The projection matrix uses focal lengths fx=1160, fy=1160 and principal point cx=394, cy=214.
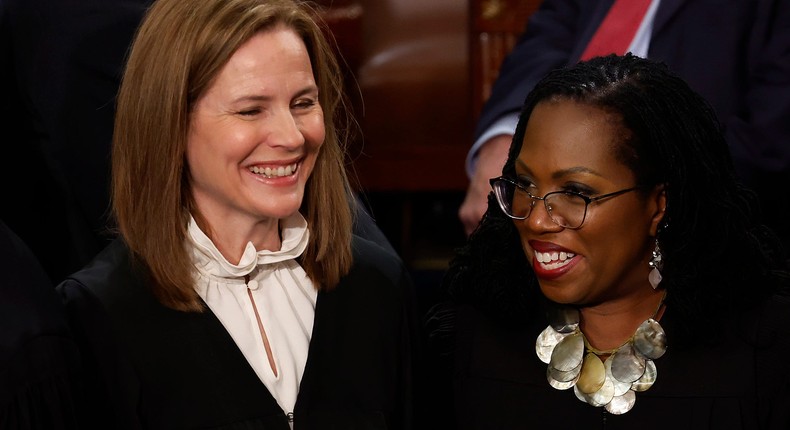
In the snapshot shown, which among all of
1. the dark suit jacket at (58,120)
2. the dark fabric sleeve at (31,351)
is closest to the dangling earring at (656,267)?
the dark fabric sleeve at (31,351)

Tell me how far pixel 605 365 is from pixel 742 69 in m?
1.16

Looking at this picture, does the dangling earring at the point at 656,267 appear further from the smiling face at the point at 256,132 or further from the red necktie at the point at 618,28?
the red necktie at the point at 618,28

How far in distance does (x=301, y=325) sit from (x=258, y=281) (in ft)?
0.38

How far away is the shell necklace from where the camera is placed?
205 centimetres

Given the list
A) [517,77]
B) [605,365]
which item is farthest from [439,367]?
[517,77]

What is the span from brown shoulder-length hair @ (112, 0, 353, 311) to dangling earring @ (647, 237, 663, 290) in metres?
0.73

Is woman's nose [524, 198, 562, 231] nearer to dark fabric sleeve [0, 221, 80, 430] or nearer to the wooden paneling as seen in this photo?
dark fabric sleeve [0, 221, 80, 430]

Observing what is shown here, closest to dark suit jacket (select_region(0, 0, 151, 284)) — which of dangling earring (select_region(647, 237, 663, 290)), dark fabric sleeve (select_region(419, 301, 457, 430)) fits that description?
dark fabric sleeve (select_region(419, 301, 457, 430))

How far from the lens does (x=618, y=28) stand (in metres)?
3.06

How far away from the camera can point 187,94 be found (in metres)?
1.99

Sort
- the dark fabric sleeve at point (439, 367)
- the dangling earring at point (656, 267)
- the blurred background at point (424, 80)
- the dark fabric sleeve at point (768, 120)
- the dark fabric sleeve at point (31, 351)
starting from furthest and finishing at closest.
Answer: the blurred background at point (424, 80)
the dark fabric sleeve at point (768, 120)
the dark fabric sleeve at point (439, 367)
the dangling earring at point (656, 267)
the dark fabric sleeve at point (31, 351)

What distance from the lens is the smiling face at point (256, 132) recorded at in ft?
6.54

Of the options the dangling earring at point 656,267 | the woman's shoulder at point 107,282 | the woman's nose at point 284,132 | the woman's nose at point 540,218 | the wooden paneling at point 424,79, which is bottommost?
the wooden paneling at point 424,79

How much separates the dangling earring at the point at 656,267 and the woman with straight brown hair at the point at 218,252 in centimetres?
54
